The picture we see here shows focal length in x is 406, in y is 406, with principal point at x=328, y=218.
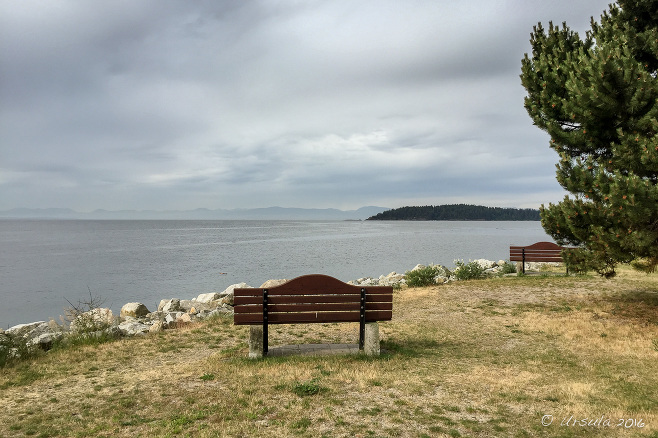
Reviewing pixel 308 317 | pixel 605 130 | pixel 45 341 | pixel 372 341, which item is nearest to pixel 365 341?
pixel 372 341

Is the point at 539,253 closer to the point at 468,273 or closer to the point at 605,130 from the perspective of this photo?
the point at 468,273

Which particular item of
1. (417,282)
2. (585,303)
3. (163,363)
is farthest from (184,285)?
(585,303)

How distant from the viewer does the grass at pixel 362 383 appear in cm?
465

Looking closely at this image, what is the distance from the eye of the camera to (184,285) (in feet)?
99.2

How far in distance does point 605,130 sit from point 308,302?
8.20 meters

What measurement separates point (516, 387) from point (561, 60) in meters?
9.06

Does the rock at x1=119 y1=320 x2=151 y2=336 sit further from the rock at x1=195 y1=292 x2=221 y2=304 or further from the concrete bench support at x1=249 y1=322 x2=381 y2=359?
the rock at x1=195 y1=292 x2=221 y2=304

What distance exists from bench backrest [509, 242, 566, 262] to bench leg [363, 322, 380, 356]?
42.5 ft

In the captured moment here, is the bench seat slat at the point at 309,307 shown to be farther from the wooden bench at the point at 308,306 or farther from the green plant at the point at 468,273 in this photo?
the green plant at the point at 468,273

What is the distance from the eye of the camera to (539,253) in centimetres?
1852

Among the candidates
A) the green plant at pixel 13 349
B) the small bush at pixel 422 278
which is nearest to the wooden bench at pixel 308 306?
the green plant at pixel 13 349

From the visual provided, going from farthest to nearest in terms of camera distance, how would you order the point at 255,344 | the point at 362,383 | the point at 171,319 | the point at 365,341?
1. the point at 171,319
2. the point at 365,341
3. the point at 255,344
4. the point at 362,383

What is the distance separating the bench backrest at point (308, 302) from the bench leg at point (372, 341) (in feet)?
0.54

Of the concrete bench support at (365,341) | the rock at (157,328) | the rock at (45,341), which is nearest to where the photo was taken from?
the concrete bench support at (365,341)
